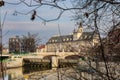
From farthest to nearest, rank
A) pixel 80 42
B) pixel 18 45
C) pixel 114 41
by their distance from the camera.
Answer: pixel 18 45 < pixel 80 42 < pixel 114 41

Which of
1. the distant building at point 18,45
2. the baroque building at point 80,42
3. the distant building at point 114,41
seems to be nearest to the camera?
the distant building at point 114,41

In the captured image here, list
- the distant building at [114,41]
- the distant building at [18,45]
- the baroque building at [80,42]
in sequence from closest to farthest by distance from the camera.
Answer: the distant building at [114,41] → the baroque building at [80,42] → the distant building at [18,45]

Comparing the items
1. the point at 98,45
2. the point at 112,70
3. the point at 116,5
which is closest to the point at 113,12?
the point at 116,5

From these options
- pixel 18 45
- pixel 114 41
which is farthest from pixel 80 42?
pixel 18 45

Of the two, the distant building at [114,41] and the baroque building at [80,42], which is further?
the baroque building at [80,42]

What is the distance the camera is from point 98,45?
86.0 inches

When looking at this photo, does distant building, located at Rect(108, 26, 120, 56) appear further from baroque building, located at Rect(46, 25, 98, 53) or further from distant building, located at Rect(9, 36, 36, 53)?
distant building, located at Rect(9, 36, 36, 53)

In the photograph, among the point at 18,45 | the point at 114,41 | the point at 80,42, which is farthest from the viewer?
the point at 18,45

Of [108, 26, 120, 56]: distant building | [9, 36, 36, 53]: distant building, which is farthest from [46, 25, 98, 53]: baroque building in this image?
[9, 36, 36, 53]: distant building

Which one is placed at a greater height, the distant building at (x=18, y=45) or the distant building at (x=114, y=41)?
the distant building at (x=18, y=45)

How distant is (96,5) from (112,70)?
46 cm

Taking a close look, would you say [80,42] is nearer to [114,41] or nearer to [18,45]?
[114,41]

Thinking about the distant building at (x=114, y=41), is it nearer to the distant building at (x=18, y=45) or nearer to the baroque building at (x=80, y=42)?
the baroque building at (x=80, y=42)

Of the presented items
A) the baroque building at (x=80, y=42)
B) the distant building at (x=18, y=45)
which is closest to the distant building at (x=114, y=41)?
the baroque building at (x=80, y=42)
